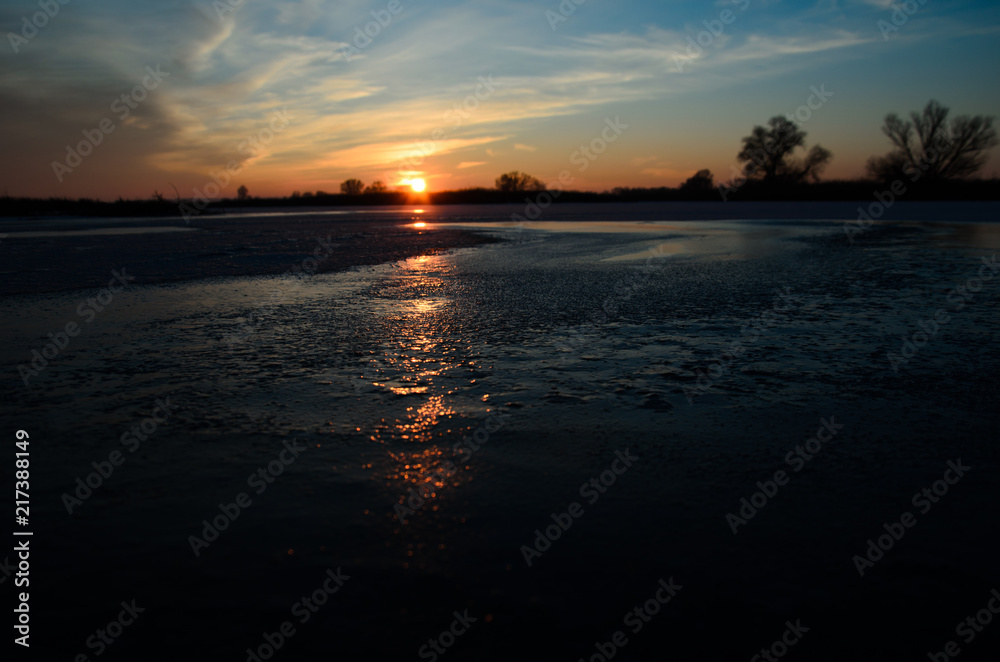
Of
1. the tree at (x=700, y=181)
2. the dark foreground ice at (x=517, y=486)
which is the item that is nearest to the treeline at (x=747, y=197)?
the tree at (x=700, y=181)

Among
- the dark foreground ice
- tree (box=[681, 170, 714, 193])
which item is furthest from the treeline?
the dark foreground ice

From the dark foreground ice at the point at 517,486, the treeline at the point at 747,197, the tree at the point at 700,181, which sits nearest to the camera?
the dark foreground ice at the point at 517,486

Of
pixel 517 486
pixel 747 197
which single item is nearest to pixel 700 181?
pixel 747 197

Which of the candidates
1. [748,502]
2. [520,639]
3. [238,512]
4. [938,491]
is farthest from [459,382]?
[938,491]

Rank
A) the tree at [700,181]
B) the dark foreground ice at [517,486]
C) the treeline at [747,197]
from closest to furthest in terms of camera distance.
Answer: the dark foreground ice at [517,486], the treeline at [747,197], the tree at [700,181]

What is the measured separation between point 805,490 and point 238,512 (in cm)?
239

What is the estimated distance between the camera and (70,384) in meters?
3.91

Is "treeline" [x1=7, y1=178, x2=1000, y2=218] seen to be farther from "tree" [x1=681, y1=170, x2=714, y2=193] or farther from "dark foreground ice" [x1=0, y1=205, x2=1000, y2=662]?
"dark foreground ice" [x1=0, y1=205, x2=1000, y2=662]

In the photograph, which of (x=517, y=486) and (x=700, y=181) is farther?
(x=700, y=181)

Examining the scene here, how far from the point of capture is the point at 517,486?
258 cm

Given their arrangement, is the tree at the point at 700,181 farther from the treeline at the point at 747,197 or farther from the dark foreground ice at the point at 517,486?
the dark foreground ice at the point at 517,486

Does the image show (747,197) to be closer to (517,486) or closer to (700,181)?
(700,181)

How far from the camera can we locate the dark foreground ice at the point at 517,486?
69.9 inches

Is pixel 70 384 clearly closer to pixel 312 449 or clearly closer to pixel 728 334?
pixel 312 449
